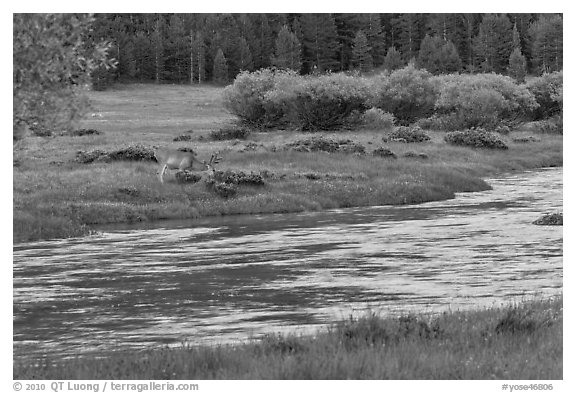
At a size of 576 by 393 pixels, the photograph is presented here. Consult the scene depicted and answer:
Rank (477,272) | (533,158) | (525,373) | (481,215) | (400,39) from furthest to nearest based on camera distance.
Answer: (400,39) → (533,158) → (481,215) → (477,272) → (525,373)

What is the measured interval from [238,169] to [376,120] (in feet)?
101

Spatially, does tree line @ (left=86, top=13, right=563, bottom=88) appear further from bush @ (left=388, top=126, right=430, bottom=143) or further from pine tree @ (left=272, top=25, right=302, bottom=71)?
bush @ (left=388, top=126, right=430, bottom=143)

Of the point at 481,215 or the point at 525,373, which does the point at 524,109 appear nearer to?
the point at 481,215

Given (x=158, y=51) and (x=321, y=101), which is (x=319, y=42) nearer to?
(x=158, y=51)

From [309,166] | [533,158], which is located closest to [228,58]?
[533,158]

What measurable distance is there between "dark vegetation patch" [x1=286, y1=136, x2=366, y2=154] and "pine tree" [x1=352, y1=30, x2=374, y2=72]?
45901 mm

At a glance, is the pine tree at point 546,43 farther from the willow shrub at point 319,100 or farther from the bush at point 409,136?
the bush at point 409,136

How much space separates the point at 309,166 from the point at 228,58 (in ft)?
177

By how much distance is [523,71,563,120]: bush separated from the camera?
94588mm

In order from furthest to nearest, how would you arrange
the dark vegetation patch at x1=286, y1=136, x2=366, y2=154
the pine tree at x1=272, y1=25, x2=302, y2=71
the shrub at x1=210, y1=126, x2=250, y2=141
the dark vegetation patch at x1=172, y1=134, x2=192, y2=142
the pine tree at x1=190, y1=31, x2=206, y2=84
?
the pine tree at x1=272, y1=25, x2=302, y2=71
the pine tree at x1=190, y1=31, x2=206, y2=84
the shrub at x1=210, y1=126, x2=250, y2=141
the dark vegetation patch at x1=172, y1=134, x2=192, y2=142
the dark vegetation patch at x1=286, y1=136, x2=366, y2=154

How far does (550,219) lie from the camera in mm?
36875

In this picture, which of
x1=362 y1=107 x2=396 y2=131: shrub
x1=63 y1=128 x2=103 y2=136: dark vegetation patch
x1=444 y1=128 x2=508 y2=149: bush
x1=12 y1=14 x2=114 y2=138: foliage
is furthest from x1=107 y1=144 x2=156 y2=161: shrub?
x1=12 y1=14 x2=114 y2=138: foliage

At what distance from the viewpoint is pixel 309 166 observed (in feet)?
173

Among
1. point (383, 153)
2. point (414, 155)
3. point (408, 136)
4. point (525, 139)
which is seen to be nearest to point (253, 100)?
point (408, 136)
